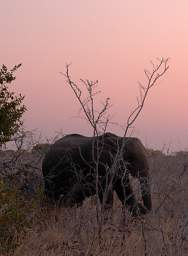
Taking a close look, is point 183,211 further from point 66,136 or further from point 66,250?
point 66,250

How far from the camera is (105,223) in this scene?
9.00m

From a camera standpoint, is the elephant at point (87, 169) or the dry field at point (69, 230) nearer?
the dry field at point (69, 230)

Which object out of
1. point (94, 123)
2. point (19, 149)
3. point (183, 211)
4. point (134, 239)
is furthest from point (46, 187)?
point (94, 123)

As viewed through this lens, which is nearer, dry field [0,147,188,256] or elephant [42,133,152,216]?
dry field [0,147,188,256]

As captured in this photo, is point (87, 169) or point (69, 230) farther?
point (87, 169)

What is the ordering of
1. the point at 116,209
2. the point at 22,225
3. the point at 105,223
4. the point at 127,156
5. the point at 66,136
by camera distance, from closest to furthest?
the point at 22,225, the point at 105,223, the point at 116,209, the point at 127,156, the point at 66,136

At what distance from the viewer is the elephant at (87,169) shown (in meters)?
10.5

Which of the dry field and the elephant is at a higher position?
the elephant

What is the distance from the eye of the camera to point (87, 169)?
36.4ft

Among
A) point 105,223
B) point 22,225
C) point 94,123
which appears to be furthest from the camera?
point 105,223

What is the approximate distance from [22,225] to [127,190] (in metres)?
3.64

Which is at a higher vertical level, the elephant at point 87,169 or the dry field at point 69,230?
the elephant at point 87,169

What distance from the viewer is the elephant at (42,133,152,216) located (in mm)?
10484

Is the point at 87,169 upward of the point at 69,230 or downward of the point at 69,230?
upward
